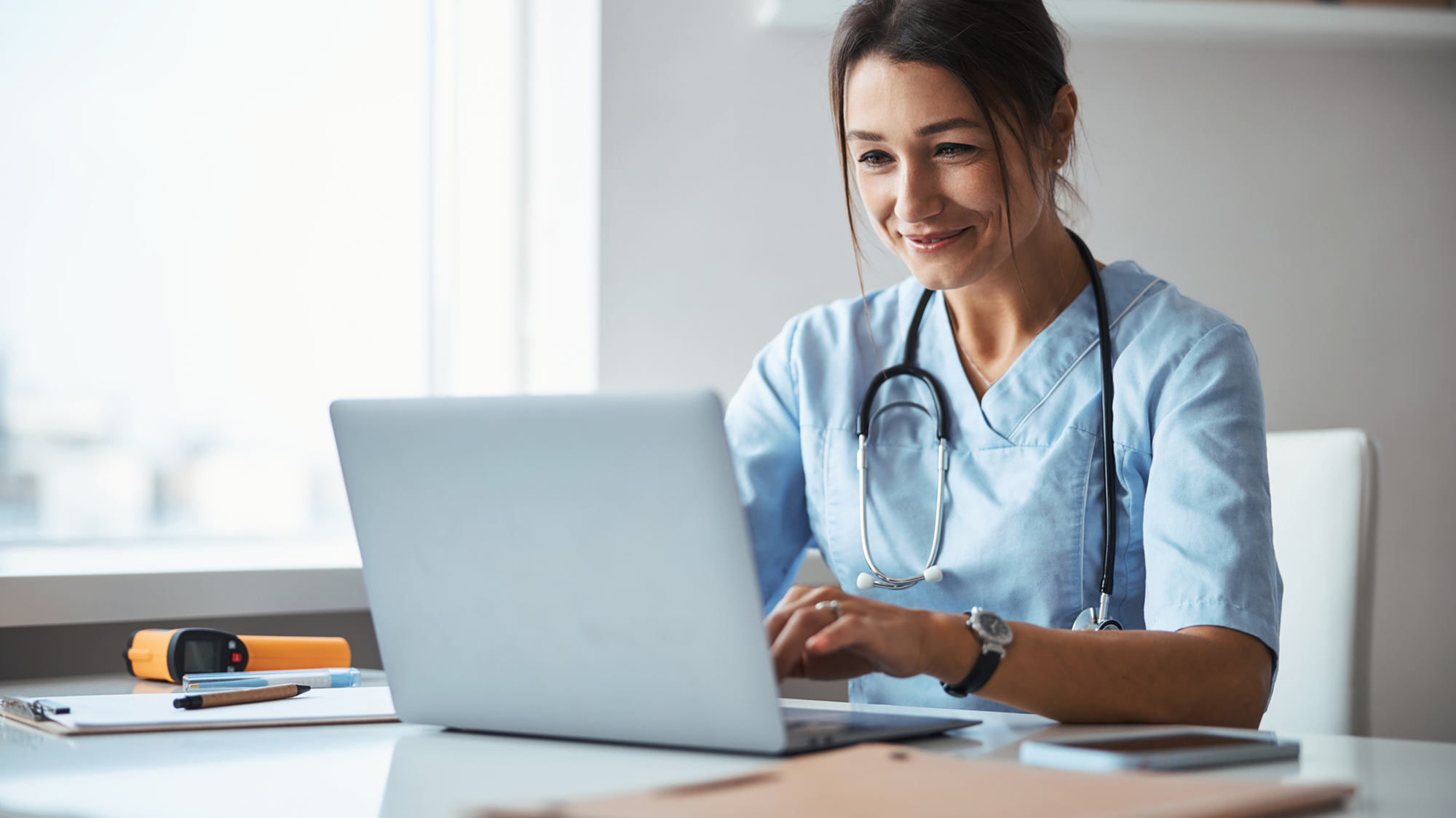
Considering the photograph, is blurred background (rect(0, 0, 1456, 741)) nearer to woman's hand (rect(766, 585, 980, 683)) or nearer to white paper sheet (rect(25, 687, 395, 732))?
white paper sheet (rect(25, 687, 395, 732))

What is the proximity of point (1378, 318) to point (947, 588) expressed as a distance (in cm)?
132

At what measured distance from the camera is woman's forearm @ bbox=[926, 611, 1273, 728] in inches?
31.3

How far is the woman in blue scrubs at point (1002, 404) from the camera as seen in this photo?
3.25ft

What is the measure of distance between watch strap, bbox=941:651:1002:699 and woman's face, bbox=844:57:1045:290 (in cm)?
51

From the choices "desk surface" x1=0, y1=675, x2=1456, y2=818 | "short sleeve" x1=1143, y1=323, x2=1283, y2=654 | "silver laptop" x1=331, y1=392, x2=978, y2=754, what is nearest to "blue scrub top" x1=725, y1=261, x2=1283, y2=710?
"short sleeve" x1=1143, y1=323, x2=1283, y2=654

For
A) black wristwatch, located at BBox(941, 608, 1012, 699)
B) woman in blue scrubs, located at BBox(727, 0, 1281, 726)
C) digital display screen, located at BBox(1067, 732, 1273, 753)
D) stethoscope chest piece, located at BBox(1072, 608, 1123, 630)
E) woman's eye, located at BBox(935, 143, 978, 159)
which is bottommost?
digital display screen, located at BBox(1067, 732, 1273, 753)

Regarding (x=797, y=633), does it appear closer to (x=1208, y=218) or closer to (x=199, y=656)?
(x=199, y=656)

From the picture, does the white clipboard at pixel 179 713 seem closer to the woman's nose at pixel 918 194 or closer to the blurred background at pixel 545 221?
the woman's nose at pixel 918 194

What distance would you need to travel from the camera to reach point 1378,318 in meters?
2.09

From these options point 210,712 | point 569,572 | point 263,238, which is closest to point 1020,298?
point 569,572

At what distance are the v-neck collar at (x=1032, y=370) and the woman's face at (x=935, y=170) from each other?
0.09 m

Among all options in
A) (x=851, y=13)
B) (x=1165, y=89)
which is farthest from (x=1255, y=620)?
(x=1165, y=89)

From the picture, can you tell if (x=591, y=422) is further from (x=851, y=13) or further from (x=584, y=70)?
(x=584, y=70)

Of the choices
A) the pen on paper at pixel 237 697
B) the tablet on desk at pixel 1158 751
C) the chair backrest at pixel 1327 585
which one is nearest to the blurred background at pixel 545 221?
the chair backrest at pixel 1327 585
